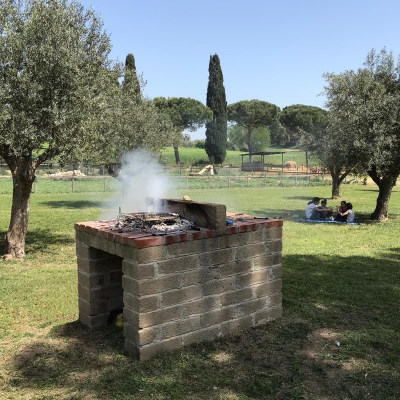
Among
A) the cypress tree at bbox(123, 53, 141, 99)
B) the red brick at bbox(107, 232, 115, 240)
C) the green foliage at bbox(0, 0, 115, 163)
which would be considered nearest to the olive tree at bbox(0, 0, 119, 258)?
the green foliage at bbox(0, 0, 115, 163)

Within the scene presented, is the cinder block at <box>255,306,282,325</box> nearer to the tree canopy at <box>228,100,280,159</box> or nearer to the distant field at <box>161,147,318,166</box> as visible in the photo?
the distant field at <box>161,147,318,166</box>

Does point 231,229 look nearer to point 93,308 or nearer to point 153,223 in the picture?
point 153,223

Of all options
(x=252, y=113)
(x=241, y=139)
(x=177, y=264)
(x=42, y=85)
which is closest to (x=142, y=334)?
(x=177, y=264)

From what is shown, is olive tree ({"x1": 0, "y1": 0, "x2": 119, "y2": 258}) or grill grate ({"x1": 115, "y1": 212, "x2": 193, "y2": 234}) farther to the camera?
olive tree ({"x1": 0, "y1": 0, "x2": 119, "y2": 258})

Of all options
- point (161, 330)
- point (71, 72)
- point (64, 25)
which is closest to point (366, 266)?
point (161, 330)

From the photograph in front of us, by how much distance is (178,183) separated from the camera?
118ft

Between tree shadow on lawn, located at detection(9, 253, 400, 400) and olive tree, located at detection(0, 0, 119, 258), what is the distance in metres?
5.11

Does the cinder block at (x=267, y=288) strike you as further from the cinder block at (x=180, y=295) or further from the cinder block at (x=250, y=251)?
the cinder block at (x=180, y=295)

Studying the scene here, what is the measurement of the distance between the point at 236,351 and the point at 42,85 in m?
7.37

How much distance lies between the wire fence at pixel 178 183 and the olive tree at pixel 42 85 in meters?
19.4

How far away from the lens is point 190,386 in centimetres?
394

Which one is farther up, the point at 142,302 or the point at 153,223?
the point at 153,223

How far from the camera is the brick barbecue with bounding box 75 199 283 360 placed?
172 inches

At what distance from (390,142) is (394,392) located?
483 inches
